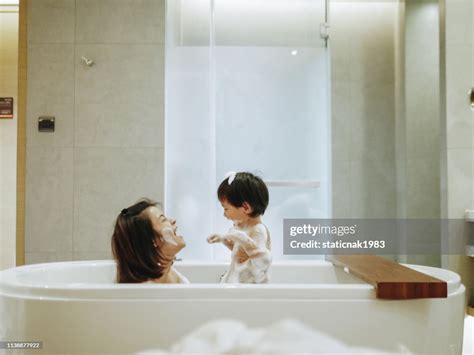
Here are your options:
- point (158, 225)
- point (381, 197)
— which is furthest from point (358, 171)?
point (158, 225)

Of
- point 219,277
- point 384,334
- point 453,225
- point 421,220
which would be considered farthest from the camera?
point 421,220

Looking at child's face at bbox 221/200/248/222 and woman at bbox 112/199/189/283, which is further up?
child's face at bbox 221/200/248/222

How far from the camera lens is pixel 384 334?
95 cm

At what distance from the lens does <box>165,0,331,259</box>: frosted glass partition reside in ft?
7.82

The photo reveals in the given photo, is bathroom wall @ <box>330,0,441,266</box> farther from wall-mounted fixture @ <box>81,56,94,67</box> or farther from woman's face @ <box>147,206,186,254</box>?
woman's face @ <box>147,206,186,254</box>

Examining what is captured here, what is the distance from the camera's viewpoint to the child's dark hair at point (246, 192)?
1426 mm

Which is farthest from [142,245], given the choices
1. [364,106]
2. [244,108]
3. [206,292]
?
[364,106]

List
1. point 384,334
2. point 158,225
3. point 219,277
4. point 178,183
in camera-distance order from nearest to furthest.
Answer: point 384,334, point 158,225, point 219,277, point 178,183

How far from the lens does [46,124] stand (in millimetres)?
2309

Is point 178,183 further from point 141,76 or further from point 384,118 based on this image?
point 384,118

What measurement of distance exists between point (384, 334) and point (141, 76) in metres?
1.86

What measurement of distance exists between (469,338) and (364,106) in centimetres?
133

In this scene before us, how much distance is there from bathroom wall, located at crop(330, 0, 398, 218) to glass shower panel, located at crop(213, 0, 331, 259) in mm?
83

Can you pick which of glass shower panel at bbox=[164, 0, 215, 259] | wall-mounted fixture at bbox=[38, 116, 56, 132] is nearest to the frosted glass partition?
glass shower panel at bbox=[164, 0, 215, 259]
